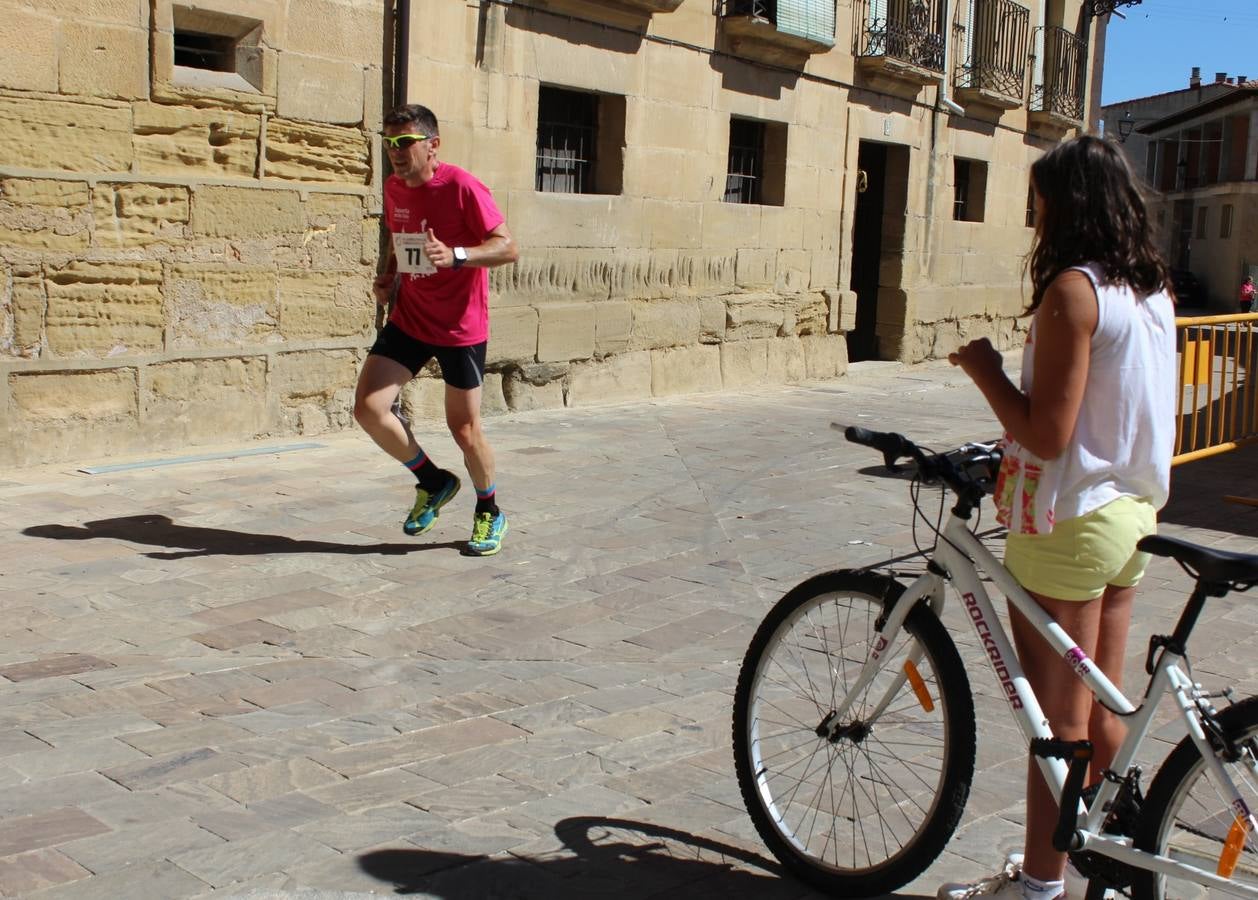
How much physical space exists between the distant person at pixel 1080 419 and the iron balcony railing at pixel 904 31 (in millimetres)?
12583

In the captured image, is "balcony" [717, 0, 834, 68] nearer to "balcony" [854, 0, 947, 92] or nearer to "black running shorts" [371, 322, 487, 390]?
"balcony" [854, 0, 947, 92]

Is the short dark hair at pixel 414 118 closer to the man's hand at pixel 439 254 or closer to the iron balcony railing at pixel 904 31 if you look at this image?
the man's hand at pixel 439 254

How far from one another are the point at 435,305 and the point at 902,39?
1060 centimetres

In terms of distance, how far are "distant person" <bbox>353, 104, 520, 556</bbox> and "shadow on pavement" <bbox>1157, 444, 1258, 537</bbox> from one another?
3750 millimetres

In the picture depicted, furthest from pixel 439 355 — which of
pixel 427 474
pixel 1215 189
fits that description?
pixel 1215 189

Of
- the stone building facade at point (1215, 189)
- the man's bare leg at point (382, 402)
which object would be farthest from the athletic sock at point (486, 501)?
the stone building facade at point (1215, 189)

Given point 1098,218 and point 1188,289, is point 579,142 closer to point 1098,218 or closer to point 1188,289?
point 1098,218

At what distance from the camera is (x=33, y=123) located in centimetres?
765

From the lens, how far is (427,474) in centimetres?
654

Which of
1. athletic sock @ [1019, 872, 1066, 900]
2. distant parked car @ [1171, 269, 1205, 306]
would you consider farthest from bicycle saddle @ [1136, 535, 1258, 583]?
distant parked car @ [1171, 269, 1205, 306]

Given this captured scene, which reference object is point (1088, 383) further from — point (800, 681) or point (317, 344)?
point (317, 344)

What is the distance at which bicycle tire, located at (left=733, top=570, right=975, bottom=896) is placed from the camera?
302 cm

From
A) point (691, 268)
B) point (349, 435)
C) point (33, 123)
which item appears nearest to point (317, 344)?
point (349, 435)

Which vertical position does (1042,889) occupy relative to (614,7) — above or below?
below
